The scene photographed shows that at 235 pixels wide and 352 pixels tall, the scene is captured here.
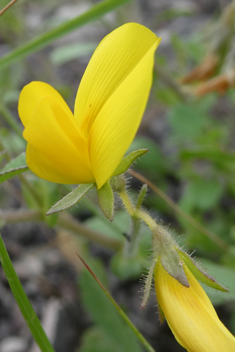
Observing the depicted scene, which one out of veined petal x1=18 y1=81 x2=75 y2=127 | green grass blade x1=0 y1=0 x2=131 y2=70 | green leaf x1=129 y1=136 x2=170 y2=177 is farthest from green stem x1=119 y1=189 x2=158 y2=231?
green leaf x1=129 y1=136 x2=170 y2=177

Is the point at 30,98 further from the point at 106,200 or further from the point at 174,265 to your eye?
the point at 174,265

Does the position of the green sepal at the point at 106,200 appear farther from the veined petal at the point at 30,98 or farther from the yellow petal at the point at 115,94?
the veined petal at the point at 30,98

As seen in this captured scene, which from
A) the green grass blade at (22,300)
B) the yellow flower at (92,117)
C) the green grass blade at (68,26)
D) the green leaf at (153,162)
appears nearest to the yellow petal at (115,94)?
the yellow flower at (92,117)

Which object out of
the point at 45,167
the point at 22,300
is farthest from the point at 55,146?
the point at 22,300

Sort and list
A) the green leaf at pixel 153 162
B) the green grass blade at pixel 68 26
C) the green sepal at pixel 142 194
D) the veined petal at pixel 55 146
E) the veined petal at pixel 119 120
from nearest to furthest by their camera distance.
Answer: the veined petal at pixel 119 120, the veined petal at pixel 55 146, the green sepal at pixel 142 194, the green grass blade at pixel 68 26, the green leaf at pixel 153 162

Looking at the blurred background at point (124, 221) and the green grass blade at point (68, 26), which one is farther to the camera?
the blurred background at point (124, 221)

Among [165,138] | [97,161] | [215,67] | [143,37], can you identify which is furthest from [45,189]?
[165,138]

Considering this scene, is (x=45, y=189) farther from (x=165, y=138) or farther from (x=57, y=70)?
(x=57, y=70)
